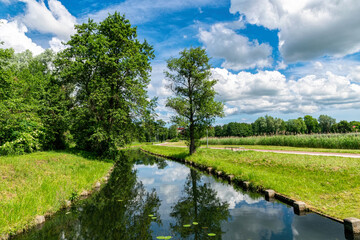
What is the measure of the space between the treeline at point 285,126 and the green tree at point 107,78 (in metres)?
103

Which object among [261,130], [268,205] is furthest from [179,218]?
[261,130]

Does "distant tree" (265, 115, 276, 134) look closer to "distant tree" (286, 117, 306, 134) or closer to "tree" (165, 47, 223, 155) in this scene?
"distant tree" (286, 117, 306, 134)

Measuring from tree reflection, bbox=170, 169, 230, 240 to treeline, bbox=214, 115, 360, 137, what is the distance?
10899 cm

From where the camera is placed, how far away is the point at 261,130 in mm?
119125

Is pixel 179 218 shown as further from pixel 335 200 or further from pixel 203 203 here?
pixel 335 200

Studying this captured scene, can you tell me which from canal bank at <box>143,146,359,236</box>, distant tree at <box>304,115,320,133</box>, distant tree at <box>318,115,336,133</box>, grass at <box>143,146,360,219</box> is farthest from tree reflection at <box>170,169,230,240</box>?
distant tree at <box>304,115,320,133</box>

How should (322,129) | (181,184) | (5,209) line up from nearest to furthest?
1. (5,209)
2. (181,184)
3. (322,129)

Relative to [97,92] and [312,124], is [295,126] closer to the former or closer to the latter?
[312,124]

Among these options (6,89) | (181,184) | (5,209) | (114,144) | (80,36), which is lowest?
(181,184)

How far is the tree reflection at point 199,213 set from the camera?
6.88 metres

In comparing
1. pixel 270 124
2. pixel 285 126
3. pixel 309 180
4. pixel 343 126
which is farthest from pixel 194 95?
pixel 343 126

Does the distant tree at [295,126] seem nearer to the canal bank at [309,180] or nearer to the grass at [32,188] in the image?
the canal bank at [309,180]

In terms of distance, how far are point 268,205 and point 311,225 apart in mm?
2416

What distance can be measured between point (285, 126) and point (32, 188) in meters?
133
